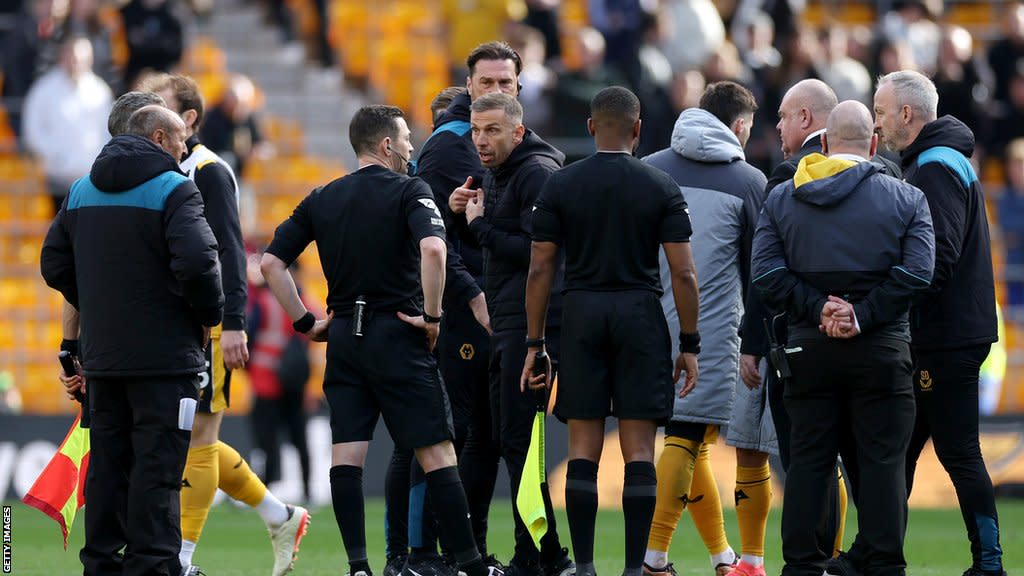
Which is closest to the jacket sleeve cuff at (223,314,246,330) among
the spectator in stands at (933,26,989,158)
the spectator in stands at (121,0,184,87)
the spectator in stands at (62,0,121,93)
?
the spectator in stands at (121,0,184,87)

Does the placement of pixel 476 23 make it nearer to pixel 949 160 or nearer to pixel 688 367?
pixel 949 160

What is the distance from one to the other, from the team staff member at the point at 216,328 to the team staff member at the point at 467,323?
0.97m

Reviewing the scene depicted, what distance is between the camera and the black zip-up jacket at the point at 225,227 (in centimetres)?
861

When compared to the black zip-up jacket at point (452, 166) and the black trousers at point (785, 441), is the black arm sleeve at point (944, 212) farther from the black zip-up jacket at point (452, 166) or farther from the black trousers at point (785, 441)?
the black zip-up jacket at point (452, 166)

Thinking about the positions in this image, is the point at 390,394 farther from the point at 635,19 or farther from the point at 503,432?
the point at 635,19

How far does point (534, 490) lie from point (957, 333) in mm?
2218

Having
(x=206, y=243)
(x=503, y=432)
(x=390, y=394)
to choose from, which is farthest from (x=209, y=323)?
(x=503, y=432)

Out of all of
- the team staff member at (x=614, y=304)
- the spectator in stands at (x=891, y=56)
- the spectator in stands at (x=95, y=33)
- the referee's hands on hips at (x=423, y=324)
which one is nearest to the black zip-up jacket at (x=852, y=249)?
the team staff member at (x=614, y=304)

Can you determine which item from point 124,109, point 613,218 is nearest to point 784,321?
point 613,218

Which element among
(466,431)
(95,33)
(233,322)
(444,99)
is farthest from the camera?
(95,33)

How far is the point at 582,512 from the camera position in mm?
7750

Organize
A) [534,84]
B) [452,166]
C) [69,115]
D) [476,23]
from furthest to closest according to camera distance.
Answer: [476,23] < [534,84] < [69,115] < [452,166]

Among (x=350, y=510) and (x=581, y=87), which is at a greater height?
(x=581, y=87)

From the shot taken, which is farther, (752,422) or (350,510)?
(752,422)
